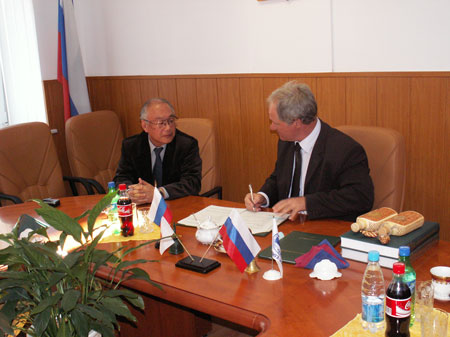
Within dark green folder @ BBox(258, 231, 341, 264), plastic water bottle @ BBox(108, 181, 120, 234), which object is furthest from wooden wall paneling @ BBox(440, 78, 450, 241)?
plastic water bottle @ BBox(108, 181, 120, 234)

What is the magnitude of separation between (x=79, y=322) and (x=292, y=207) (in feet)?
4.00

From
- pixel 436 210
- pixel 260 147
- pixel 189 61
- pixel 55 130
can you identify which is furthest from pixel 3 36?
pixel 436 210

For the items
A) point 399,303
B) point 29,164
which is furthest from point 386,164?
point 29,164

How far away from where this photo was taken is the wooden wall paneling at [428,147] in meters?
3.06

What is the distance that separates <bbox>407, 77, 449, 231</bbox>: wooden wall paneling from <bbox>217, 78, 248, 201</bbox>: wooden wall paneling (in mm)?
1367

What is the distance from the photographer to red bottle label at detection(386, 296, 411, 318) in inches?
51.4

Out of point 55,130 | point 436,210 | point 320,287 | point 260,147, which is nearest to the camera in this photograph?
point 320,287

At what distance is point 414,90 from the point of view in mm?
3133

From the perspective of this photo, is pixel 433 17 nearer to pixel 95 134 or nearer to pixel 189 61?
pixel 189 61

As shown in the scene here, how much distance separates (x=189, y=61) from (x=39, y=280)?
308 cm

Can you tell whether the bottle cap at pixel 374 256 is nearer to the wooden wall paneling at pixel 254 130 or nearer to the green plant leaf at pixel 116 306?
the green plant leaf at pixel 116 306

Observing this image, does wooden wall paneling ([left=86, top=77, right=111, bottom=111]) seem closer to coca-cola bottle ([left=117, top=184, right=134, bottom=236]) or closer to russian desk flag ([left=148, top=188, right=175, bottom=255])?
coca-cola bottle ([left=117, top=184, right=134, bottom=236])

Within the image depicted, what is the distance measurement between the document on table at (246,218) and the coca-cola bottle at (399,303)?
94 centimetres

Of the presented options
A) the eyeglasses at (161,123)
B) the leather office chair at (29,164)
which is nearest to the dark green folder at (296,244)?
the eyeglasses at (161,123)
